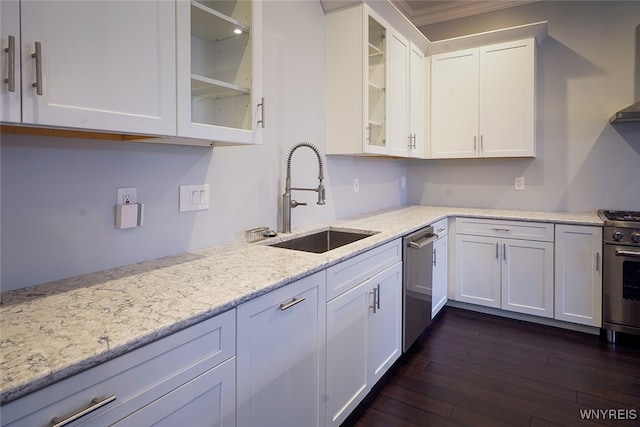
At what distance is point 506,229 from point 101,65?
9.52 ft

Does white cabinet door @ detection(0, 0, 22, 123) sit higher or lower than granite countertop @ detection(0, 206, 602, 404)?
higher

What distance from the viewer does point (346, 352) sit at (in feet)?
5.45

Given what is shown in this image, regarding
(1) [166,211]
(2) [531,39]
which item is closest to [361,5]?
(2) [531,39]

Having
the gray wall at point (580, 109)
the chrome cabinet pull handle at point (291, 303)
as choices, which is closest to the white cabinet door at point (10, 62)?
the chrome cabinet pull handle at point (291, 303)

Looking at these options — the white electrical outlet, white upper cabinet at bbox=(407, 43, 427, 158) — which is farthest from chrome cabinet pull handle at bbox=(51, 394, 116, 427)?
white upper cabinet at bbox=(407, 43, 427, 158)

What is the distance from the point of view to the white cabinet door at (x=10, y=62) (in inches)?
31.5

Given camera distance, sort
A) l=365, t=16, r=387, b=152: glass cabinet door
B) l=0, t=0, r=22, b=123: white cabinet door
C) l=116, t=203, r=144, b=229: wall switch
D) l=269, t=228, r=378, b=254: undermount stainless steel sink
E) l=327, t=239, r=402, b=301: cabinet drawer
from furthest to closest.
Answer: l=365, t=16, r=387, b=152: glass cabinet door → l=269, t=228, r=378, b=254: undermount stainless steel sink → l=327, t=239, r=402, b=301: cabinet drawer → l=116, t=203, r=144, b=229: wall switch → l=0, t=0, r=22, b=123: white cabinet door

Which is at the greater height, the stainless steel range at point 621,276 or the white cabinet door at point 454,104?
the white cabinet door at point 454,104

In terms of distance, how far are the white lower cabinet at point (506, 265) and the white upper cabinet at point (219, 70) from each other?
7.37 feet

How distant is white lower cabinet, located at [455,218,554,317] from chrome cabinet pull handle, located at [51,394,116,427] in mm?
2898

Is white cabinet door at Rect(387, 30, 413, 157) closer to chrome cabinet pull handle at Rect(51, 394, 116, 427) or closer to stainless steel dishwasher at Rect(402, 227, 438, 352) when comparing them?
stainless steel dishwasher at Rect(402, 227, 438, 352)

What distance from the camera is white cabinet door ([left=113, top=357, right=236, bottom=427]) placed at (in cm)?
84

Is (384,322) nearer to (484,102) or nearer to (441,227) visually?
(441,227)

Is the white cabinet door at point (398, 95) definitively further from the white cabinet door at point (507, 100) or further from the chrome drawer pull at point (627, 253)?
the chrome drawer pull at point (627, 253)
